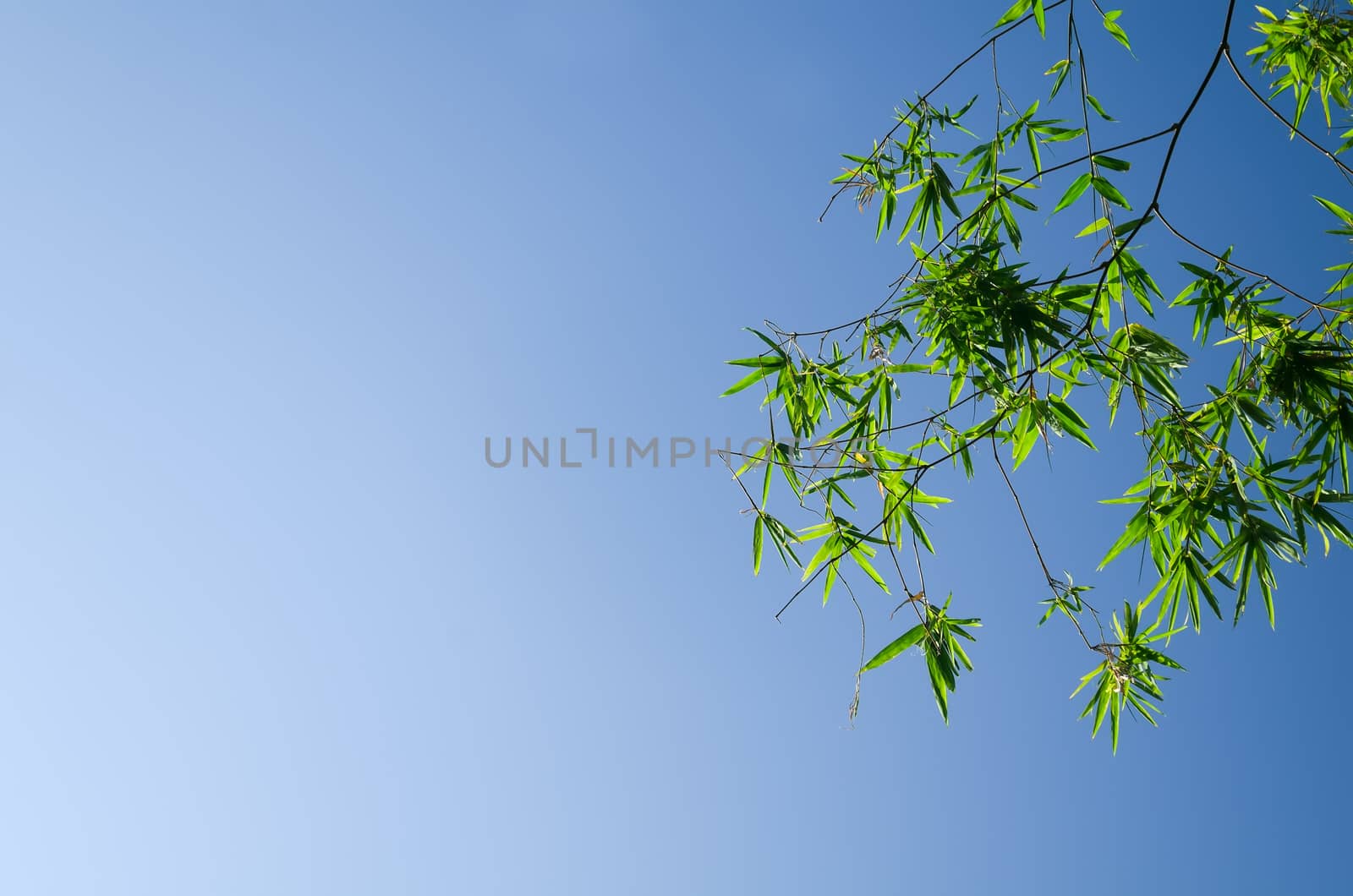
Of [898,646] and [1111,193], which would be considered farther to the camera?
[1111,193]

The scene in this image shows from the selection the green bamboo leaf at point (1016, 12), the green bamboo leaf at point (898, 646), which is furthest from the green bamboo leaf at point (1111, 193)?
the green bamboo leaf at point (898, 646)

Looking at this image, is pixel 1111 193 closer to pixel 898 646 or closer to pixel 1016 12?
pixel 1016 12

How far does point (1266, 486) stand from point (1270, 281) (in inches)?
14.2

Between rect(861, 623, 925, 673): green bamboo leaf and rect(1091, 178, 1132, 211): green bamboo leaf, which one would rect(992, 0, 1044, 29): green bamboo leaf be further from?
rect(861, 623, 925, 673): green bamboo leaf

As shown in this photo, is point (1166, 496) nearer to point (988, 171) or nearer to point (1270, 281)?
point (1270, 281)

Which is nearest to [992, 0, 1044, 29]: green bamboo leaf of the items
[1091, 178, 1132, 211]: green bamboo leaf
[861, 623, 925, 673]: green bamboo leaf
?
[1091, 178, 1132, 211]: green bamboo leaf

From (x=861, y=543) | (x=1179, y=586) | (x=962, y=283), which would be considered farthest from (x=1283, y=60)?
(x=861, y=543)

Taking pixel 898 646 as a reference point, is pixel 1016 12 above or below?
above

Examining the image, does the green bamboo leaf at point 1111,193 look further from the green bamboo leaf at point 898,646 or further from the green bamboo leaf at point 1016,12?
the green bamboo leaf at point 898,646

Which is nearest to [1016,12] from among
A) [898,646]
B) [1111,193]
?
[1111,193]

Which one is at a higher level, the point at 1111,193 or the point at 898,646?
the point at 1111,193

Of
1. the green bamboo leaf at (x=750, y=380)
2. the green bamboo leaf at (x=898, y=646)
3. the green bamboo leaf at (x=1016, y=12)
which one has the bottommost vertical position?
the green bamboo leaf at (x=898, y=646)

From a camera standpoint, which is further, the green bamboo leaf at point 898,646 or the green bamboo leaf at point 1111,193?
the green bamboo leaf at point 1111,193

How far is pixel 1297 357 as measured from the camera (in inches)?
64.3
